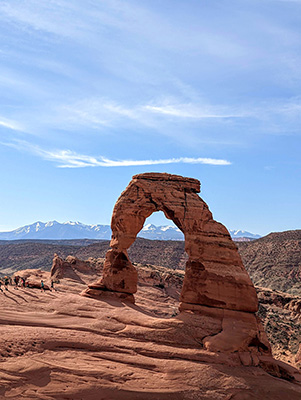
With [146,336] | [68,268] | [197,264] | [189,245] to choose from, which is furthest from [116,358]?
[68,268]

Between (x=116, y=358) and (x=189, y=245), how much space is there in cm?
737

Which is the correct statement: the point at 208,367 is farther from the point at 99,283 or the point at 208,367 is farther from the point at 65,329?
the point at 99,283

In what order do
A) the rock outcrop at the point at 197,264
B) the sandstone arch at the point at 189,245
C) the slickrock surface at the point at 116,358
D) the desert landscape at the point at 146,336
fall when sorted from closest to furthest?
the slickrock surface at the point at 116,358 → the desert landscape at the point at 146,336 → the rock outcrop at the point at 197,264 → the sandstone arch at the point at 189,245

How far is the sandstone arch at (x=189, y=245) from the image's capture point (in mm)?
19469

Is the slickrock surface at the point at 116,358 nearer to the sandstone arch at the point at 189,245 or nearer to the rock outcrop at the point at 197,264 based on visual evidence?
the rock outcrop at the point at 197,264

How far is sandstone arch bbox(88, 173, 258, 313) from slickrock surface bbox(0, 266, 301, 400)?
954 millimetres

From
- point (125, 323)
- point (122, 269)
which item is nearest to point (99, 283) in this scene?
point (122, 269)

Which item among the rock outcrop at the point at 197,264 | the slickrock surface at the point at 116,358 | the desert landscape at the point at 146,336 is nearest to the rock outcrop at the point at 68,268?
the desert landscape at the point at 146,336

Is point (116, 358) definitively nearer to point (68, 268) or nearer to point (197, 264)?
point (197, 264)

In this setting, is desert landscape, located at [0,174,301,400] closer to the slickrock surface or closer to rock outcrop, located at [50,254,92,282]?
the slickrock surface

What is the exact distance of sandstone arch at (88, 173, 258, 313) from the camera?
Answer: 19469 mm

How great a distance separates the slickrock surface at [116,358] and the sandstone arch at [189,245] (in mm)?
954

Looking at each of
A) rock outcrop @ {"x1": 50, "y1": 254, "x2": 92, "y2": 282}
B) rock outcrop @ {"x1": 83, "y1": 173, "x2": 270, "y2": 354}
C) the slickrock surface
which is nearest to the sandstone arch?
rock outcrop @ {"x1": 83, "y1": 173, "x2": 270, "y2": 354}

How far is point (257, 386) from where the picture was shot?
1569 centimetres
